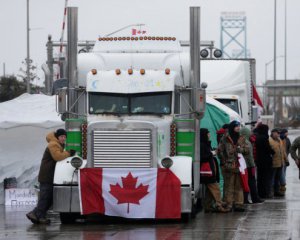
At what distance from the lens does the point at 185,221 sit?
17.5 m

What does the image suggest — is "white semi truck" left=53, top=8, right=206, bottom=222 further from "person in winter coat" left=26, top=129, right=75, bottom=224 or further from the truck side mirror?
"person in winter coat" left=26, top=129, right=75, bottom=224

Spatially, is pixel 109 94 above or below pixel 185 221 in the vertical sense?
above

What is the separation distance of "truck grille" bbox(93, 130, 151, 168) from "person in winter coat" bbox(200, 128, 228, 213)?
2077 mm

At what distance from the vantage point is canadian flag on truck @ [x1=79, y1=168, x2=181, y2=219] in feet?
56.4

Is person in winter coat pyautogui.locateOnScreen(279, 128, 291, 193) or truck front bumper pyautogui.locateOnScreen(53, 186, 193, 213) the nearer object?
truck front bumper pyautogui.locateOnScreen(53, 186, 193, 213)

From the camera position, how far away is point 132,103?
1834 cm

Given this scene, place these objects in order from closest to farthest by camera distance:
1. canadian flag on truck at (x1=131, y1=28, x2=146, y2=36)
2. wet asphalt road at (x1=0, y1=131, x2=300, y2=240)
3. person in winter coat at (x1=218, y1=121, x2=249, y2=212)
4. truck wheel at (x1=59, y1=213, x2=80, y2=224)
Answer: wet asphalt road at (x1=0, y1=131, x2=300, y2=240)
truck wheel at (x1=59, y1=213, x2=80, y2=224)
person in winter coat at (x1=218, y1=121, x2=249, y2=212)
canadian flag on truck at (x1=131, y1=28, x2=146, y2=36)

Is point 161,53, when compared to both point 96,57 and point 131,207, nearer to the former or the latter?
point 96,57

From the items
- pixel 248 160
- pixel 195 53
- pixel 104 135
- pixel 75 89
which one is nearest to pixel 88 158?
pixel 104 135

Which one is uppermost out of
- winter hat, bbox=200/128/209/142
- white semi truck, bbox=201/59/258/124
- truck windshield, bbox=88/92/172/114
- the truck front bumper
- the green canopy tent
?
white semi truck, bbox=201/59/258/124

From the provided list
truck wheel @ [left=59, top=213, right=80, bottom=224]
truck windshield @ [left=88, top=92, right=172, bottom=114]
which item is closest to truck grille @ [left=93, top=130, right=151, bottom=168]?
truck windshield @ [left=88, top=92, right=172, bottom=114]

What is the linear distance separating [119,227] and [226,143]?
365 cm

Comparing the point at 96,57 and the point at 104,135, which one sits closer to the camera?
the point at 104,135

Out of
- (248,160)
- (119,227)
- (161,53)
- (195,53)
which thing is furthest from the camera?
(248,160)
